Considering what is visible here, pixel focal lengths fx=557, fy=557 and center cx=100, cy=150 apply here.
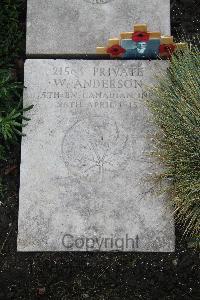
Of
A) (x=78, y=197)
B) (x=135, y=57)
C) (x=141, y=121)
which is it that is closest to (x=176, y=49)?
(x=135, y=57)

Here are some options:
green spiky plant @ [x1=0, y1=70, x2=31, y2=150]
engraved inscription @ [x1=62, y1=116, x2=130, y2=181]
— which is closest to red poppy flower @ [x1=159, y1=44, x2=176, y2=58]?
engraved inscription @ [x1=62, y1=116, x2=130, y2=181]

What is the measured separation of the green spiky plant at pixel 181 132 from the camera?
3670 millimetres

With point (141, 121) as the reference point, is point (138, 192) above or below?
below

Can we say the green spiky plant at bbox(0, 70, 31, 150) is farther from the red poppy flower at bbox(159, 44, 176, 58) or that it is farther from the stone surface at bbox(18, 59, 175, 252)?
the red poppy flower at bbox(159, 44, 176, 58)

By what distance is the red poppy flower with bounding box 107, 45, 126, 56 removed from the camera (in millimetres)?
4047

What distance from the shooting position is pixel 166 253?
3996 millimetres

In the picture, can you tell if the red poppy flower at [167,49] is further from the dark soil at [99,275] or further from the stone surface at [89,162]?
the dark soil at [99,275]

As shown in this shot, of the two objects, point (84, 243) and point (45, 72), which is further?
point (45, 72)

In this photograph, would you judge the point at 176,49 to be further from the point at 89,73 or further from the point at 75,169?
the point at 75,169

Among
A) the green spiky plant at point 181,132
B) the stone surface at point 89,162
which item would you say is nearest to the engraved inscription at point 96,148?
the stone surface at point 89,162

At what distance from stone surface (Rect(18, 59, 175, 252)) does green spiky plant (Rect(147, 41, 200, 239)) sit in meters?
0.13

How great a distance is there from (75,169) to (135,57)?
0.97m

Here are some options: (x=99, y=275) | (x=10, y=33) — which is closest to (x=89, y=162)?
(x=99, y=275)

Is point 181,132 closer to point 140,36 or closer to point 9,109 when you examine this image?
point 140,36
